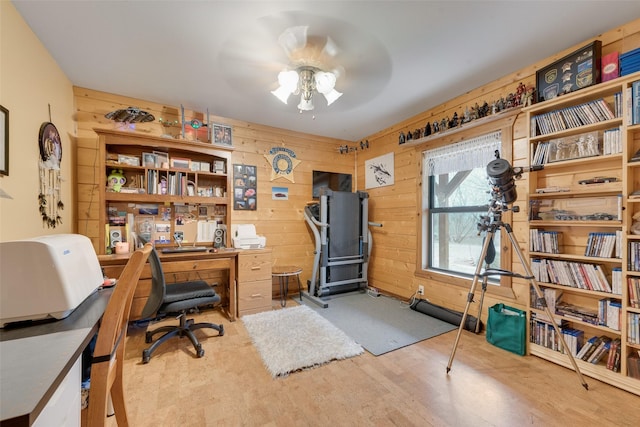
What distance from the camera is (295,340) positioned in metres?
2.34

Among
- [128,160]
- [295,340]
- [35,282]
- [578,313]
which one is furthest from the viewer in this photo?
[128,160]

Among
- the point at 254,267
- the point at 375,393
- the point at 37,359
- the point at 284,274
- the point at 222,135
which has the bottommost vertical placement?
the point at 375,393

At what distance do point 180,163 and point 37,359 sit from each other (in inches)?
104

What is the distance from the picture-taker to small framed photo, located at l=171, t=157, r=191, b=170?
3.01 m

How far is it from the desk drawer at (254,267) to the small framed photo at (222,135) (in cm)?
143

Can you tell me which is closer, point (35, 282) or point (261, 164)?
point (35, 282)

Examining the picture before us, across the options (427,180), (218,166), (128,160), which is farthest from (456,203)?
(128,160)

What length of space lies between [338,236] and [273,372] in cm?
211

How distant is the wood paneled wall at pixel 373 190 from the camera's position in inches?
93.4

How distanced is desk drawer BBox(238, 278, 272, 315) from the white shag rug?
0.09 meters

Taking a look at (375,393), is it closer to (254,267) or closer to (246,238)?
(254,267)

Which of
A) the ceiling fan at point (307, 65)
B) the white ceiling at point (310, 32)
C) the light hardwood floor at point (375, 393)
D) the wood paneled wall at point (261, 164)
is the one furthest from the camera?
the wood paneled wall at point (261, 164)

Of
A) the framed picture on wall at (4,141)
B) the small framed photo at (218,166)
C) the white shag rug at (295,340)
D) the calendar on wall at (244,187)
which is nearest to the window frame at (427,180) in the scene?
the white shag rug at (295,340)

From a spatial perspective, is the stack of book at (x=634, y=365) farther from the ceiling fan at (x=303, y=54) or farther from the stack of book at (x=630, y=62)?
the ceiling fan at (x=303, y=54)
